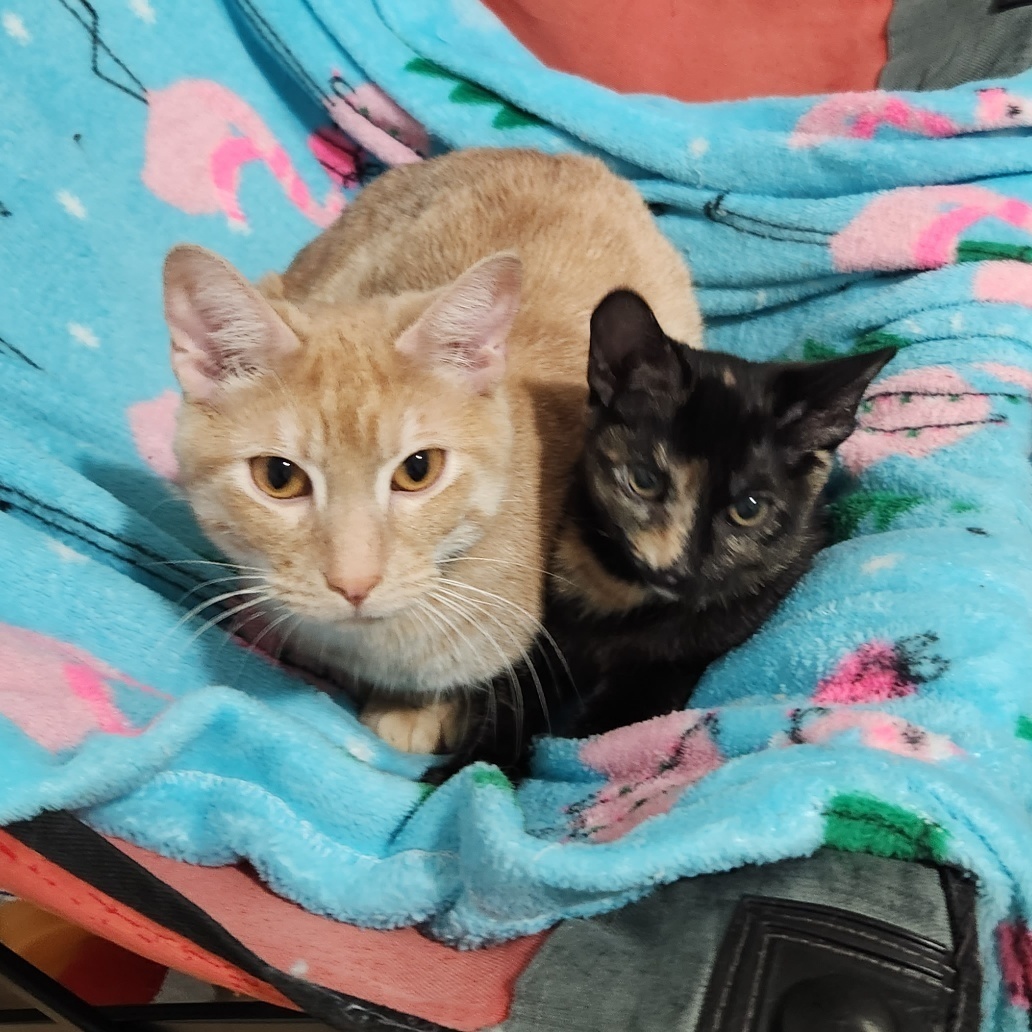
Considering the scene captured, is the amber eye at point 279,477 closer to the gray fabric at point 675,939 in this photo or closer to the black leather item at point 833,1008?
the gray fabric at point 675,939

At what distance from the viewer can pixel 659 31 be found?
1869mm

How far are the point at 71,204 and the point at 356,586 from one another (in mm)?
1037

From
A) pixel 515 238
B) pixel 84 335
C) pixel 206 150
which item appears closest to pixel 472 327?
pixel 515 238

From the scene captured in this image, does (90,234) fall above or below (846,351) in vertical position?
below

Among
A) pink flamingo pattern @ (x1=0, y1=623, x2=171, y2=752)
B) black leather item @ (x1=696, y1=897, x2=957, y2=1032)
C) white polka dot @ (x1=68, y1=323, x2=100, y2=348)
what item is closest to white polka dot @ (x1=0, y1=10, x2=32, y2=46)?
white polka dot @ (x1=68, y1=323, x2=100, y2=348)

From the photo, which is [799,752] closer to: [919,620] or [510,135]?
[919,620]

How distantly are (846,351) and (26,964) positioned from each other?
1.42 metres

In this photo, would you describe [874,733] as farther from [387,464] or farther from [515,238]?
[515,238]

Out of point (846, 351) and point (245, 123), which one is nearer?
point (846, 351)

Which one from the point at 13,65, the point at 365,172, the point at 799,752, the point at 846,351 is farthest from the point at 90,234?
the point at 799,752

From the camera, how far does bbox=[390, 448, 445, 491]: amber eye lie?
0.96 metres

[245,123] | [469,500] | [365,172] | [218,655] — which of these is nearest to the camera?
[469,500]

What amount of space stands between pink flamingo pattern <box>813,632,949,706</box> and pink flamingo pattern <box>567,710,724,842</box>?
5.4 inches

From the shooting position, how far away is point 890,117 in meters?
1.58
